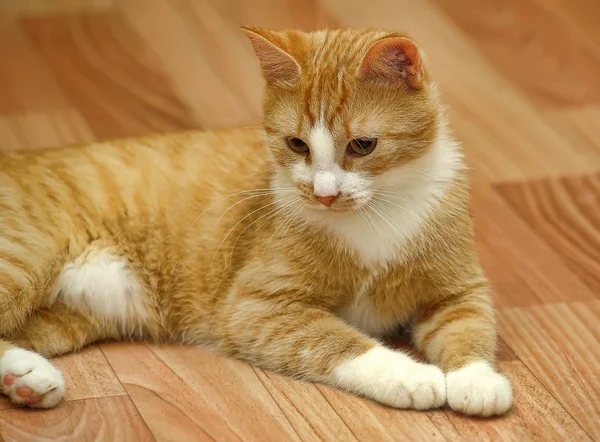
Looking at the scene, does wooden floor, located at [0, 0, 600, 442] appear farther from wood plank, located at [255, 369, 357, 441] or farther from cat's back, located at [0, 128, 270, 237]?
cat's back, located at [0, 128, 270, 237]

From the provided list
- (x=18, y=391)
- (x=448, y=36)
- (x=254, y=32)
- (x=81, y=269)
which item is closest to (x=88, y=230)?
(x=81, y=269)

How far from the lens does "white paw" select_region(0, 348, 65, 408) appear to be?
2.20 m

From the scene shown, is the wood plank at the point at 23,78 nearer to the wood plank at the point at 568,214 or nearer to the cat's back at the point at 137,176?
the cat's back at the point at 137,176

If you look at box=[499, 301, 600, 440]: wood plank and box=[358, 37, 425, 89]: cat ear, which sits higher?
box=[358, 37, 425, 89]: cat ear

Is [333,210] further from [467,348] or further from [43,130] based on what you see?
[43,130]

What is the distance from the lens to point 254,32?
2.26 m

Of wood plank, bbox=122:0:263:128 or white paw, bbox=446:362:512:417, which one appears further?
wood plank, bbox=122:0:263:128

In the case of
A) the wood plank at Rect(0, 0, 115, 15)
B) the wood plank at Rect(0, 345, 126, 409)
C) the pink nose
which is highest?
the pink nose

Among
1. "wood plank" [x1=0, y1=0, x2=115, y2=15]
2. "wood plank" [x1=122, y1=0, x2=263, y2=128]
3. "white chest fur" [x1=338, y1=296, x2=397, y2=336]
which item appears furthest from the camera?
"wood plank" [x1=0, y1=0, x2=115, y2=15]

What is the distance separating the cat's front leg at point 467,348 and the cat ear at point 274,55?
60 centimetres

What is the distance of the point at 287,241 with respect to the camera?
2.40 metres

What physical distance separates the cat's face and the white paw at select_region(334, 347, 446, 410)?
1.01ft

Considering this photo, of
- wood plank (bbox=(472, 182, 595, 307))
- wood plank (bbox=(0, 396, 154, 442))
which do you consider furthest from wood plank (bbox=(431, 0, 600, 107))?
wood plank (bbox=(0, 396, 154, 442))

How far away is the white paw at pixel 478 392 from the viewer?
219 cm
